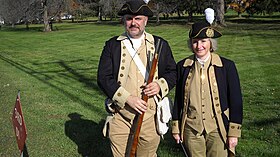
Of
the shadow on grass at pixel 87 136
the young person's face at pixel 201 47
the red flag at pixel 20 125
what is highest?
the young person's face at pixel 201 47

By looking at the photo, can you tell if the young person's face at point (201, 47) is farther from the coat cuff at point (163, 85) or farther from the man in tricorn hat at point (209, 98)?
the coat cuff at point (163, 85)

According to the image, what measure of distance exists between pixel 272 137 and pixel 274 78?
5.01 metres

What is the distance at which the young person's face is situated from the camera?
3.19 m

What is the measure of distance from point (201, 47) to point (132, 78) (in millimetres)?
687

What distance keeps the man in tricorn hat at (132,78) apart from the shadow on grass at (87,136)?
6.54 ft

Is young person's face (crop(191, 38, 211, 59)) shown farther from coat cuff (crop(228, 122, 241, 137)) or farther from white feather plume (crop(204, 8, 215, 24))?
coat cuff (crop(228, 122, 241, 137))

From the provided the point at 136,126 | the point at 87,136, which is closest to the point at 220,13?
the point at 87,136

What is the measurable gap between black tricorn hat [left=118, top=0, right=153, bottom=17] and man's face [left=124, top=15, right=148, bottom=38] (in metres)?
0.04

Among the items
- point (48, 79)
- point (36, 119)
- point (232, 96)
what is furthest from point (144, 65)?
point (48, 79)

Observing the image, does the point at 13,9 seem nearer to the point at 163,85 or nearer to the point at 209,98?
the point at 163,85

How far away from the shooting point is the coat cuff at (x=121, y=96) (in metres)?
3.20

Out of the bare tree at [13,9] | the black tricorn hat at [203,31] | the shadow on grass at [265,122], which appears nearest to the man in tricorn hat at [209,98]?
the black tricorn hat at [203,31]

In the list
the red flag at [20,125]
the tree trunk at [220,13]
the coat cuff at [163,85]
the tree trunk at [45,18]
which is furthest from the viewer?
the tree trunk at [45,18]

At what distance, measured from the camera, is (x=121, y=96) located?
3207mm
